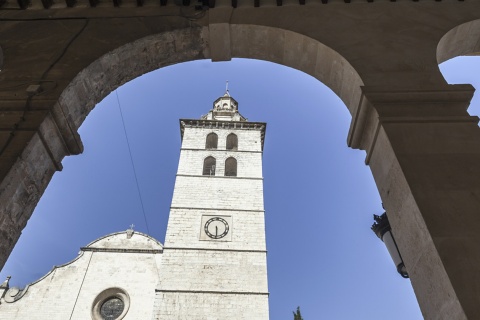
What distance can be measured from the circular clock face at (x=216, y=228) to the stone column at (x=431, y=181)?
12.0m

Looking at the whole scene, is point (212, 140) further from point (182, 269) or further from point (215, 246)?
point (182, 269)

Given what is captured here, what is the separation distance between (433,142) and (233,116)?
19613 mm

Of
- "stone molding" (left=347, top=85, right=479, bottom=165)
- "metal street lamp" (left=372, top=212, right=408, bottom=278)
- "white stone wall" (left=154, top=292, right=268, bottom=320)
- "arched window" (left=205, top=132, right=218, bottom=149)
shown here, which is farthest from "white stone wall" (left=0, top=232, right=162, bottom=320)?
"stone molding" (left=347, top=85, right=479, bottom=165)

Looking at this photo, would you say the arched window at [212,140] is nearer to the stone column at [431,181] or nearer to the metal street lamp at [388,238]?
the metal street lamp at [388,238]

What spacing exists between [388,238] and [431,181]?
99 centimetres

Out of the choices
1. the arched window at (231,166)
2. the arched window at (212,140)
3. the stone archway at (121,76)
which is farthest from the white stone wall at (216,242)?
the stone archway at (121,76)

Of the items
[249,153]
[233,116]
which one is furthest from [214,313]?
[233,116]

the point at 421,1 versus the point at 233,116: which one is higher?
the point at 233,116

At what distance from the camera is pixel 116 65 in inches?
125

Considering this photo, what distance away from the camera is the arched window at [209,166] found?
17.5 meters

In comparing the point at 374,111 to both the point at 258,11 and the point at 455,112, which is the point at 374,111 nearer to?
the point at 455,112

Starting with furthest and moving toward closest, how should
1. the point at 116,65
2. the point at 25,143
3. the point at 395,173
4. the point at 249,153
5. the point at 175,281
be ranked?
1. the point at 249,153
2. the point at 175,281
3. the point at 116,65
4. the point at 25,143
5. the point at 395,173

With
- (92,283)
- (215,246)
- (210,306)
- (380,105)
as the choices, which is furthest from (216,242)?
(380,105)

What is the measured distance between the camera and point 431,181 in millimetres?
2033
